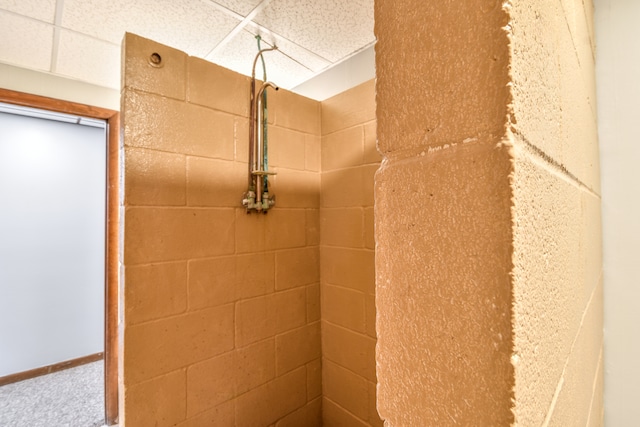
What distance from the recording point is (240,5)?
110cm

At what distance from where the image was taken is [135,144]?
93 cm

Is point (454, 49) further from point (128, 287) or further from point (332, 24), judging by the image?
point (332, 24)

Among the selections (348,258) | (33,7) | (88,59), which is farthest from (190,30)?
(348,258)

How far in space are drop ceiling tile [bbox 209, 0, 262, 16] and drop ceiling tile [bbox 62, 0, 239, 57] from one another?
2.1 inches

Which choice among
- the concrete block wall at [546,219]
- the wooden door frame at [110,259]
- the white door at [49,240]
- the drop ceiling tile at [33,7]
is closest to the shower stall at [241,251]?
the drop ceiling tile at [33,7]

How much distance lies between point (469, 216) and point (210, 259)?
105 centimetres

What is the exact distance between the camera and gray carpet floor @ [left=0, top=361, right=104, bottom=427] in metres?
1.78

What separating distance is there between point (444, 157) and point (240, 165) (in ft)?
3.44

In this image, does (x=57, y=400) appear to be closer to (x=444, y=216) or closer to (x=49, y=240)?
(x=49, y=240)

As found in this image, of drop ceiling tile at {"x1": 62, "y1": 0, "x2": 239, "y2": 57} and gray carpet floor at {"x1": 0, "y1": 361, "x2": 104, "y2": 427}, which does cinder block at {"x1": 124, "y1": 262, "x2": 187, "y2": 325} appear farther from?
gray carpet floor at {"x1": 0, "y1": 361, "x2": 104, "y2": 427}

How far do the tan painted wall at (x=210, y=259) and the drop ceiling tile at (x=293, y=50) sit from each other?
257mm

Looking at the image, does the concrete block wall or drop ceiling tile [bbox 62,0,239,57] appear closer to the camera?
the concrete block wall

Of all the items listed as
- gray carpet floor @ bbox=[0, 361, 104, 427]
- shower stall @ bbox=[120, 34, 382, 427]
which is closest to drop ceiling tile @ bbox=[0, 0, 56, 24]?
shower stall @ bbox=[120, 34, 382, 427]

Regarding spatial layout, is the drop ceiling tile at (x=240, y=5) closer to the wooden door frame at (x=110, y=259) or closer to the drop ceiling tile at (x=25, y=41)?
the drop ceiling tile at (x=25, y=41)
